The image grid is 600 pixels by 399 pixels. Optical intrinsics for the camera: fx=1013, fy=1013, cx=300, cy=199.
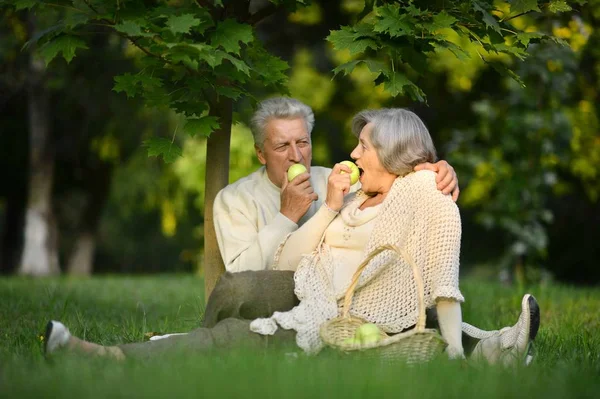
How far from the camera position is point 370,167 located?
528 cm

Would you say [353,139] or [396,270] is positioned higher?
[353,139]

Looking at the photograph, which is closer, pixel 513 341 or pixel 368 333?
pixel 368 333

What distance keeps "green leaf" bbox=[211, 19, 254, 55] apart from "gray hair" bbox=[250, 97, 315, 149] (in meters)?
0.64

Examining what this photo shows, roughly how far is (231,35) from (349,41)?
0.65 m

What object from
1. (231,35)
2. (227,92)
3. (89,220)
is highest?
(231,35)

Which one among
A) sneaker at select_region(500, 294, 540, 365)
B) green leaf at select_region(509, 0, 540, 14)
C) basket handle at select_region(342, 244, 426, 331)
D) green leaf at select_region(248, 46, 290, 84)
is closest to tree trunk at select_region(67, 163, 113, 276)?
green leaf at select_region(248, 46, 290, 84)

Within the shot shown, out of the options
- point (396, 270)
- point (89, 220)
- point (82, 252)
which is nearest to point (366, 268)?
point (396, 270)

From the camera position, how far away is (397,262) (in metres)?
5.05

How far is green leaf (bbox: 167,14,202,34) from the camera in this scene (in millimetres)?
5160

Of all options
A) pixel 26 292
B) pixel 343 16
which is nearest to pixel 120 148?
pixel 343 16

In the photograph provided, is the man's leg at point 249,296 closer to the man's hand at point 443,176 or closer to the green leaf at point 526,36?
the man's hand at point 443,176

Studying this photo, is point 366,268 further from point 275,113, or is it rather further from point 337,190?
point 275,113

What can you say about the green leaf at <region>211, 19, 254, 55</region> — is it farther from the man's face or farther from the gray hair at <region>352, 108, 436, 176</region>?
the gray hair at <region>352, 108, 436, 176</region>

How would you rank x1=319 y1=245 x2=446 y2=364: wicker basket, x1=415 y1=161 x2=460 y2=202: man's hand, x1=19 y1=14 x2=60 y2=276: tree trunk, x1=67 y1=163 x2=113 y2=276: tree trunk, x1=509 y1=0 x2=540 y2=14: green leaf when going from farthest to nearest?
1. x1=67 y1=163 x2=113 y2=276: tree trunk
2. x1=19 y1=14 x2=60 y2=276: tree trunk
3. x1=509 y1=0 x2=540 y2=14: green leaf
4. x1=415 y1=161 x2=460 y2=202: man's hand
5. x1=319 y1=245 x2=446 y2=364: wicker basket
